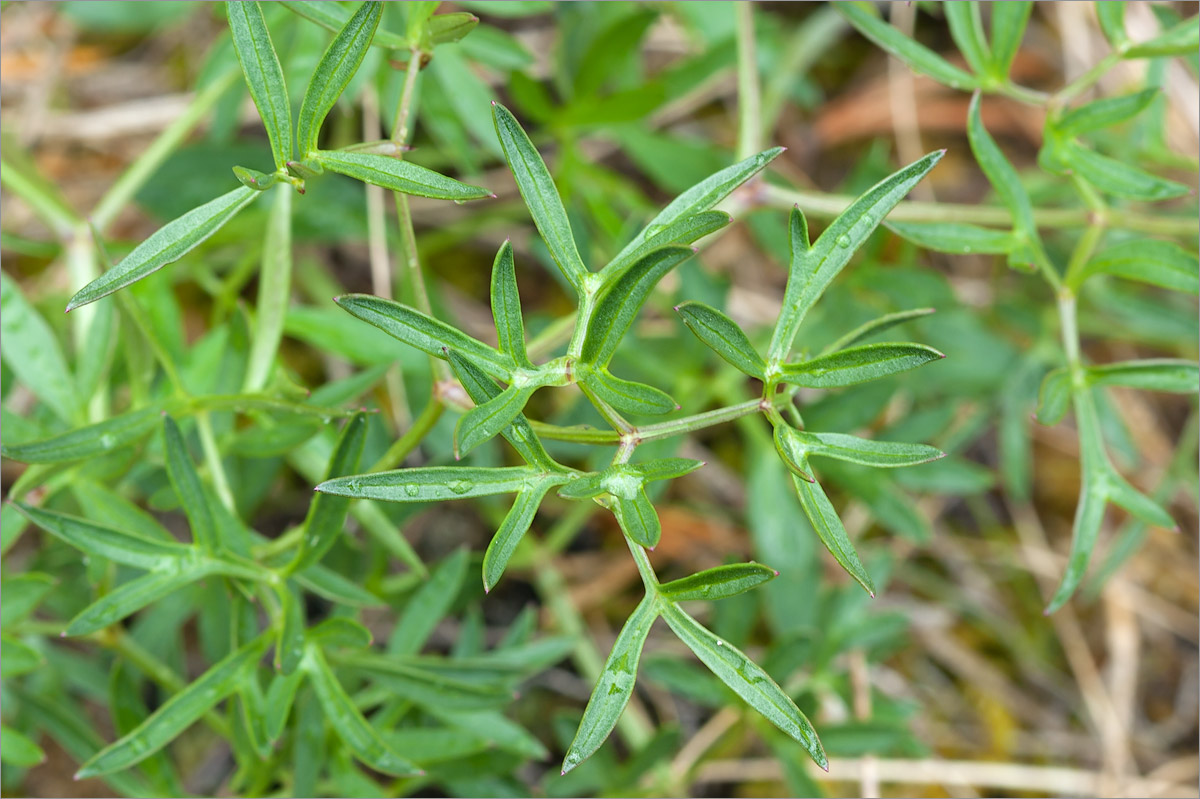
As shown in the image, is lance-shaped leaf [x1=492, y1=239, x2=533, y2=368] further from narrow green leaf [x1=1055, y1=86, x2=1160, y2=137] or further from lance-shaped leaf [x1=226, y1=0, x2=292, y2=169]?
narrow green leaf [x1=1055, y1=86, x2=1160, y2=137]

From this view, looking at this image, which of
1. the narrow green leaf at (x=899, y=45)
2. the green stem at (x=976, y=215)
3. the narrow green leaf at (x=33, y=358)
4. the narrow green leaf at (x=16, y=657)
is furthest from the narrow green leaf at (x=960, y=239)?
the narrow green leaf at (x=16, y=657)

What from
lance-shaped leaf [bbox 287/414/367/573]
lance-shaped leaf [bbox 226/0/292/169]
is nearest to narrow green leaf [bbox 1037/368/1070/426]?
lance-shaped leaf [bbox 287/414/367/573]

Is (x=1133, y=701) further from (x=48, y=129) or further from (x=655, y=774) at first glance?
(x=48, y=129)

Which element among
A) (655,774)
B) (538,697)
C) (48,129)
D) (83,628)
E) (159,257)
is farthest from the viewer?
(48,129)

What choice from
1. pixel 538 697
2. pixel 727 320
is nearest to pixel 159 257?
pixel 727 320

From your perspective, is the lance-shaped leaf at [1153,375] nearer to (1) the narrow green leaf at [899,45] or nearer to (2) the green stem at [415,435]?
(1) the narrow green leaf at [899,45]

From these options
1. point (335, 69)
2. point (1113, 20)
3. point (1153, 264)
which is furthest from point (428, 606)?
point (1113, 20)
